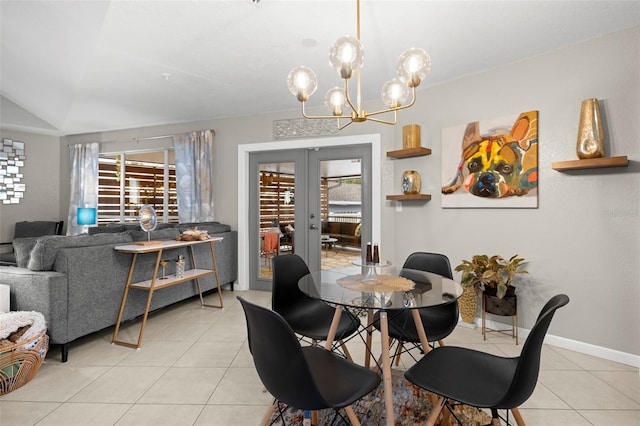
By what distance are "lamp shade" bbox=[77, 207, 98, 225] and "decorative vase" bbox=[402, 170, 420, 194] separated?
4975 mm

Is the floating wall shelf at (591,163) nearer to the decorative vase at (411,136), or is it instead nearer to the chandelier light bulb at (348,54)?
the decorative vase at (411,136)

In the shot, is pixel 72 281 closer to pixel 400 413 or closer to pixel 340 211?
pixel 400 413

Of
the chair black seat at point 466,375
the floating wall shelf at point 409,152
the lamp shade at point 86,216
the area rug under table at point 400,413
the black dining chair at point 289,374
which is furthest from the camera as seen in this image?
the lamp shade at point 86,216

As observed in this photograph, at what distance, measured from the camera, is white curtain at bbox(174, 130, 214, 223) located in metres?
4.77

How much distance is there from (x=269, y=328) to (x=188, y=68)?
3.05 metres

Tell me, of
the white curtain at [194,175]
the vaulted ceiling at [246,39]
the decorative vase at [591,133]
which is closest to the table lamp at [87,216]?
the white curtain at [194,175]

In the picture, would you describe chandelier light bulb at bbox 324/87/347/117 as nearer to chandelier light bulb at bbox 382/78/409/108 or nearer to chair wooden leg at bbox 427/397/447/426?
chandelier light bulb at bbox 382/78/409/108

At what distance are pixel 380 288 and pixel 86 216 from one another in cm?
536

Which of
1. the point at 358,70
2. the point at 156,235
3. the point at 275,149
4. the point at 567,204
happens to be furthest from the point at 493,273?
the point at 156,235

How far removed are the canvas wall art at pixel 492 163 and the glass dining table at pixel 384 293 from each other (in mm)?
1491

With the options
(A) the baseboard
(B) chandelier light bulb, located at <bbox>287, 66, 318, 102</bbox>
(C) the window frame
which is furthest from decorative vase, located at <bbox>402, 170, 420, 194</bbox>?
(C) the window frame

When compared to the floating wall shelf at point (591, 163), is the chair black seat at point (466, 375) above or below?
below

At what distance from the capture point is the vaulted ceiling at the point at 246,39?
→ 2.30 m

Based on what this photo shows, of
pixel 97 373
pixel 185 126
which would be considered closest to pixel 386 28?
pixel 97 373
